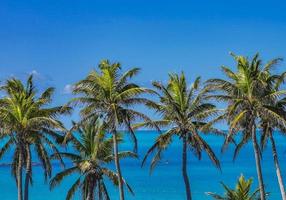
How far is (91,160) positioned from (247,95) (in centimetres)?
1247

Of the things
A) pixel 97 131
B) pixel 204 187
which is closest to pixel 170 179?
pixel 204 187

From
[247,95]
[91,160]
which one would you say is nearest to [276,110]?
[247,95]

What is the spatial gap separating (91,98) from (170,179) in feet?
327

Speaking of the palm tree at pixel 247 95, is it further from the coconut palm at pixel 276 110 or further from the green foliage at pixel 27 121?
the green foliage at pixel 27 121

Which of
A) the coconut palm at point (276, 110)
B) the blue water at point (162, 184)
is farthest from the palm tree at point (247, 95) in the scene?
the blue water at point (162, 184)

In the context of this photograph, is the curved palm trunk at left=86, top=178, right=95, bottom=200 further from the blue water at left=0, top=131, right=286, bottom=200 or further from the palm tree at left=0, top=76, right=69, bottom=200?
the blue water at left=0, top=131, right=286, bottom=200

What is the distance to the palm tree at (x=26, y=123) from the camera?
3675cm

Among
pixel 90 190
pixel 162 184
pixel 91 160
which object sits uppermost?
pixel 91 160

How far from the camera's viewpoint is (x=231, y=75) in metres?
38.8

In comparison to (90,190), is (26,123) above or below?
above

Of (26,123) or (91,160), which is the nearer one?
(26,123)

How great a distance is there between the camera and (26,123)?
3672 cm

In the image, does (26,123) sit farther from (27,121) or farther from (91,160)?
(91,160)

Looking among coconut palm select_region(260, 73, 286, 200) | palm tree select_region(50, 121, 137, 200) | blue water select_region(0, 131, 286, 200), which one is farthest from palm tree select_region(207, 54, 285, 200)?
blue water select_region(0, 131, 286, 200)
